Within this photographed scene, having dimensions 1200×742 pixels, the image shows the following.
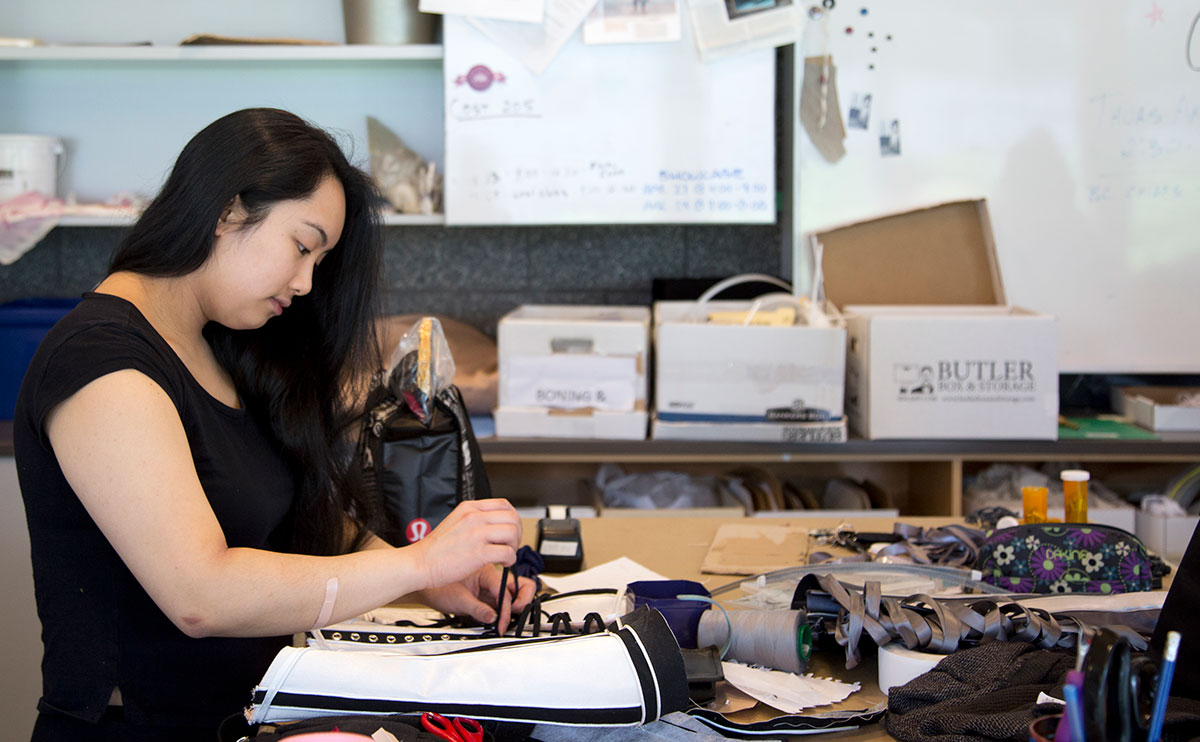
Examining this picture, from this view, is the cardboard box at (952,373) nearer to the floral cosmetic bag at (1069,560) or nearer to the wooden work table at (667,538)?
the wooden work table at (667,538)

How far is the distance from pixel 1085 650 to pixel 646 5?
2158mm

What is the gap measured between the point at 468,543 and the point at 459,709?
249mm

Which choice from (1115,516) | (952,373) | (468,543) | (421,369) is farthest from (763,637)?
(1115,516)

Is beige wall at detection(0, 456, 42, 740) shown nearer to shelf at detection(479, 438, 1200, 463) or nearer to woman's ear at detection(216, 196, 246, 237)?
shelf at detection(479, 438, 1200, 463)

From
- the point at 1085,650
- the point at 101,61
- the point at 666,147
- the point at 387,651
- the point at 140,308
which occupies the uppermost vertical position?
the point at 101,61

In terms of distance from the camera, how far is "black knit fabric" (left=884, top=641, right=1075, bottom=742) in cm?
92

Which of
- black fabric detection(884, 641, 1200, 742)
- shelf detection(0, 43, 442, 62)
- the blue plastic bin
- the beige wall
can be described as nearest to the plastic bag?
black fabric detection(884, 641, 1200, 742)

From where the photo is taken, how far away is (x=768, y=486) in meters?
2.59

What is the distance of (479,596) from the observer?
137cm

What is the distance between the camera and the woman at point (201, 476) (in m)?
1.02

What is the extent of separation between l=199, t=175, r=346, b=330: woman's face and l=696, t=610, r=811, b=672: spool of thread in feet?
2.06

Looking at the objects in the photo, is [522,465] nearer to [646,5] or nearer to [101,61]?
[646,5]

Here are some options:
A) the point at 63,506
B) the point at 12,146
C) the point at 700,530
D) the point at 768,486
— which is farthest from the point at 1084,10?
the point at 12,146

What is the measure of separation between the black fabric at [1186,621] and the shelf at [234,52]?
7.03 ft
